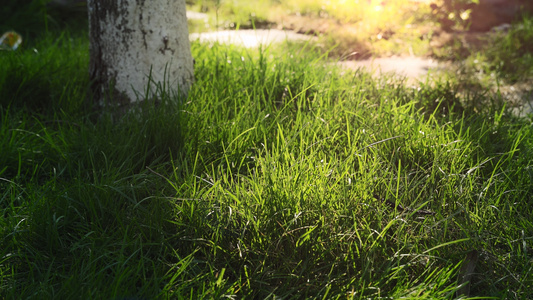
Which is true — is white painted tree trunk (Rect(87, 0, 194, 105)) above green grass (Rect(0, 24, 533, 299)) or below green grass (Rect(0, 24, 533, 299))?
above

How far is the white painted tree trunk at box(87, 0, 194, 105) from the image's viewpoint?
102 inches

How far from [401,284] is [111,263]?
1.00m

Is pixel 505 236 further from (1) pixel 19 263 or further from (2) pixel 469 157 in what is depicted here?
(1) pixel 19 263

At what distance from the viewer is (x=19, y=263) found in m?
1.59

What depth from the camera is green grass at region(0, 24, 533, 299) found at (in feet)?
4.90

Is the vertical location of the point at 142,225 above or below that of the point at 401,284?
above

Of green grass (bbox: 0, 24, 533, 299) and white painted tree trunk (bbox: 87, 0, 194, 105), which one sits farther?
white painted tree trunk (bbox: 87, 0, 194, 105)

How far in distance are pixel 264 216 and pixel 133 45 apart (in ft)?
5.00

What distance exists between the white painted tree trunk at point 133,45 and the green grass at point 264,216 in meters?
0.45

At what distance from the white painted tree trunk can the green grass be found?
45 centimetres

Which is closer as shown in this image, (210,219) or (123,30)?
(210,219)

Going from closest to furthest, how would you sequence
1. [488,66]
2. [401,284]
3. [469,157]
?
1. [401,284]
2. [469,157]
3. [488,66]

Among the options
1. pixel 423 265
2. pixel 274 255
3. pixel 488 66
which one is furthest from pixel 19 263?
pixel 488 66

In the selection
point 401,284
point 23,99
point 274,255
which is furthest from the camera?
point 23,99
